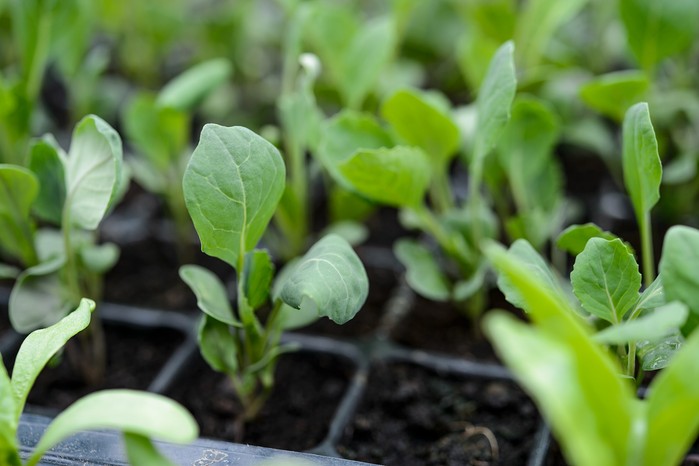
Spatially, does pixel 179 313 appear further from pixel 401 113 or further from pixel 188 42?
pixel 188 42

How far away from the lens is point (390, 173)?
2.50ft

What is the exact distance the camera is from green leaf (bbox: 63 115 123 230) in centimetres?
67

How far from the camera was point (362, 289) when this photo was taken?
0.64 meters

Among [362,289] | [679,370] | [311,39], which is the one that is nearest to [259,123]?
[311,39]

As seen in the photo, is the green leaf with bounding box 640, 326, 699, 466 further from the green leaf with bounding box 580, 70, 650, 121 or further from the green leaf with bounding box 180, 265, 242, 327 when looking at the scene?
the green leaf with bounding box 580, 70, 650, 121

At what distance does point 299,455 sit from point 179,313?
1.39 ft

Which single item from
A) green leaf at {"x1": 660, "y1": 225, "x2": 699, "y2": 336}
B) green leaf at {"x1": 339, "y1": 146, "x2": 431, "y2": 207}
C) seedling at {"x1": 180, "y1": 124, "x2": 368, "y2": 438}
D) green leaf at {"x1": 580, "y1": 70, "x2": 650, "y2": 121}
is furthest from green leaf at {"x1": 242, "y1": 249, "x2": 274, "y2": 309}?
green leaf at {"x1": 580, "y1": 70, "x2": 650, "y2": 121}

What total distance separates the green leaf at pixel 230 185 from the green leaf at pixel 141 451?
0.19 m

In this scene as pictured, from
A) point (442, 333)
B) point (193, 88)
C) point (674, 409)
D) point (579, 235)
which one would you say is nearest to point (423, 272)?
point (442, 333)

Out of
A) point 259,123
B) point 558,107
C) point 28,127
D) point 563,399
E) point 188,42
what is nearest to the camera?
point 563,399

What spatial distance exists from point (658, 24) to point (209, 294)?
26.4 inches

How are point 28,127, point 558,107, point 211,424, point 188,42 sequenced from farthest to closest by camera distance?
point 188,42, point 558,107, point 28,127, point 211,424

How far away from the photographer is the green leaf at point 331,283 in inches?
23.8

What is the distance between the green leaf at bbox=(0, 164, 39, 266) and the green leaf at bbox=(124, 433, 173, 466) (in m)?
0.33
